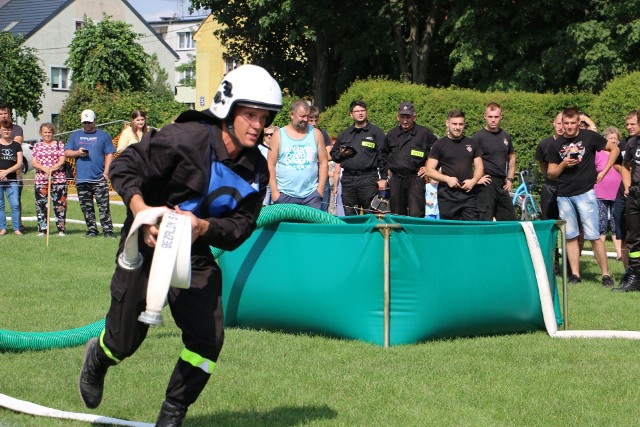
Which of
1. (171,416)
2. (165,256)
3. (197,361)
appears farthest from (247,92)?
(171,416)

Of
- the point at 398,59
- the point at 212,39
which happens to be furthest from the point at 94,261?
the point at 212,39

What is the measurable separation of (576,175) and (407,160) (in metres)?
2.33

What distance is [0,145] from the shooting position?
692 inches

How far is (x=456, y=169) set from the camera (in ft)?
38.2

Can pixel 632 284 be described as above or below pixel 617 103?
below

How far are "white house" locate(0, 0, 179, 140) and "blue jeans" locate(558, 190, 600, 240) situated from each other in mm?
67022

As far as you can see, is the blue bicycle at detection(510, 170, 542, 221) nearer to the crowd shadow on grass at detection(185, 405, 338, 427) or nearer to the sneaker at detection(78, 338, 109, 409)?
the crowd shadow on grass at detection(185, 405, 338, 427)

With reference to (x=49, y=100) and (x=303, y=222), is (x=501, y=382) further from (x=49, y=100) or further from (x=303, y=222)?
(x=49, y=100)

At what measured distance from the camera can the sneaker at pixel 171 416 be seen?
508 centimetres

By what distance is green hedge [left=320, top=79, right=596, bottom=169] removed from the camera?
71.7 feet

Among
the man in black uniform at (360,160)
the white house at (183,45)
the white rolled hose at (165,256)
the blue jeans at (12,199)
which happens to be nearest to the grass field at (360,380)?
the white rolled hose at (165,256)

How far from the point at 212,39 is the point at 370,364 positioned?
6329 cm

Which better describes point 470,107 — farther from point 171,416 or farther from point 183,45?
point 183,45

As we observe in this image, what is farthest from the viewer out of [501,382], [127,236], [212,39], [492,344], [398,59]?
[212,39]
